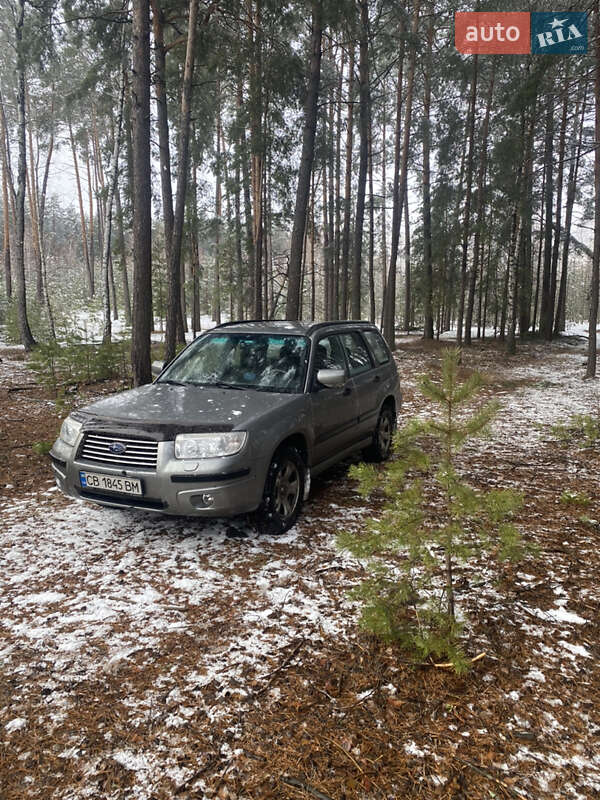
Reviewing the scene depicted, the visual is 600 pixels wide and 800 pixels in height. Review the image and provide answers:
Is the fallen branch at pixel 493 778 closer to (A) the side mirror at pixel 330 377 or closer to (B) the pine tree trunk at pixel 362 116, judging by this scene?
(A) the side mirror at pixel 330 377

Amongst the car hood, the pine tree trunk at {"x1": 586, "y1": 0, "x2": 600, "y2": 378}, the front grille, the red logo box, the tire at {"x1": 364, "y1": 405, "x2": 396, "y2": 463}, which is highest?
the red logo box

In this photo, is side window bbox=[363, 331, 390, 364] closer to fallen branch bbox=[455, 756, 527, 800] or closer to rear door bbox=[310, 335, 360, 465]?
rear door bbox=[310, 335, 360, 465]

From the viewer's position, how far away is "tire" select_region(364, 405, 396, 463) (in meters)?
6.21

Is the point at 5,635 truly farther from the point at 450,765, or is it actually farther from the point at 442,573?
the point at 442,573

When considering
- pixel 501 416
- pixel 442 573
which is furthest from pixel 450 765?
pixel 501 416

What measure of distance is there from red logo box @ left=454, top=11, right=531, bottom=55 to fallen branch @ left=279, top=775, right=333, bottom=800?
19.2 m

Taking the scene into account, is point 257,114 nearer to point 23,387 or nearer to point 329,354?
point 23,387

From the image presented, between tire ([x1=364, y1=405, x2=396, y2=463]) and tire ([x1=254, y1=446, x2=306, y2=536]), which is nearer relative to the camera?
tire ([x1=254, y1=446, x2=306, y2=536])

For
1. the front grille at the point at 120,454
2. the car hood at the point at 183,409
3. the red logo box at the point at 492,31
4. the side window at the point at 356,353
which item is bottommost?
the front grille at the point at 120,454

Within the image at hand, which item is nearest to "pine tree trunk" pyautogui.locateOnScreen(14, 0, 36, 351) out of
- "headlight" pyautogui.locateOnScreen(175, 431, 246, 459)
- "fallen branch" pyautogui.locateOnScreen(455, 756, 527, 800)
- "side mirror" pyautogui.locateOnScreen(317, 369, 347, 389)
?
"side mirror" pyautogui.locateOnScreen(317, 369, 347, 389)

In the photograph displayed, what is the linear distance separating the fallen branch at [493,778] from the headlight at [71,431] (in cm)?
350

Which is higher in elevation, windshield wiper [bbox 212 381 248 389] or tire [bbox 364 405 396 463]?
windshield wiper [bbox 212 381 248 389]

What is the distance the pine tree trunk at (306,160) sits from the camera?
452 inches

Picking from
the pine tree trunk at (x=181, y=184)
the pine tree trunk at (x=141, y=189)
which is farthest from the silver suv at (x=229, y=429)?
the pine tree trunk at (x=181, y=184)
